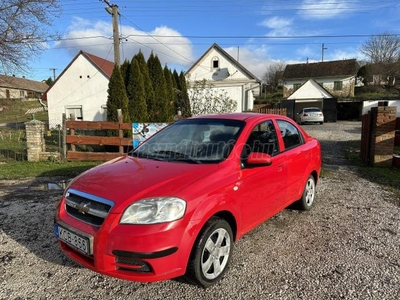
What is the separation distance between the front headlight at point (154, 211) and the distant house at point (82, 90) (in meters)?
22.9

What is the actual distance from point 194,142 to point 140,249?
61.2 inches

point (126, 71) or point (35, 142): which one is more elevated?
point (126, 71)

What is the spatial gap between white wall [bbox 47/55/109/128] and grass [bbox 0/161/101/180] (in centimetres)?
1596

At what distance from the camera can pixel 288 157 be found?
3863 millimetres

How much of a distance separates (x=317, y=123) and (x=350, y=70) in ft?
81.1

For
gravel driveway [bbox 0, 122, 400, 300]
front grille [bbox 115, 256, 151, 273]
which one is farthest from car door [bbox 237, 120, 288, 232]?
front grille [bbox 115, 256, 151, 273]

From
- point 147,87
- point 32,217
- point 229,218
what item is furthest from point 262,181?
point 147,87

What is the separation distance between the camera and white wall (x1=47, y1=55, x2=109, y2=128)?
2395 centimetres

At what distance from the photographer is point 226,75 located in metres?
27.0

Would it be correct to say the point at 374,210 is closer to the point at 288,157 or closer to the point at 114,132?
the point at 288,157

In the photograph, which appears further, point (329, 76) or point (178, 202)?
point (329, 76)

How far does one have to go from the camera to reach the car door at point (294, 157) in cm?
394

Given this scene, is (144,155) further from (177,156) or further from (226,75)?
(226,75)

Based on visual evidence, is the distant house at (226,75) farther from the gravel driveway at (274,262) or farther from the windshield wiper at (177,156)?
the windshield wiper at (177,156)
